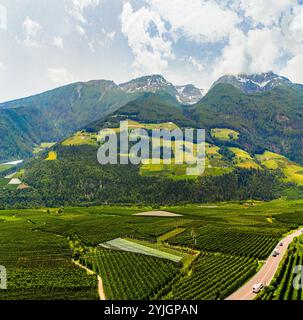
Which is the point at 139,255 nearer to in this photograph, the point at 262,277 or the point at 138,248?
the point at 138,248

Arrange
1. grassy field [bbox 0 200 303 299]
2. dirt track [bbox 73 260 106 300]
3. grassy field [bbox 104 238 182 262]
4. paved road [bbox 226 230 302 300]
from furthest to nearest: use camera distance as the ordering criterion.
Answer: grassy field [bbox 104 238 182 262], grassy field [bbox 0 200 303 299], dirt track [bbox 73 260 106 300], paved road [bbox 226 230 302 300]

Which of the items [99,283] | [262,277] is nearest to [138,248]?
[99,283]

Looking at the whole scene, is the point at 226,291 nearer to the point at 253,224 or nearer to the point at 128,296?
the point at 128,296

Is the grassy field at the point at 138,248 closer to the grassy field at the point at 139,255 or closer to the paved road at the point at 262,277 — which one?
the grassy field at the point at 139,255

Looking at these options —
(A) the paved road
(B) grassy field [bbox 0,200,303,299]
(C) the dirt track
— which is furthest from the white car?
(C) the dirt track

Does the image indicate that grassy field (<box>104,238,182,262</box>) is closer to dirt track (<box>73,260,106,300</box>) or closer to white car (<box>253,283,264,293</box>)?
dirt track (<box>73,260,106,300</box>)

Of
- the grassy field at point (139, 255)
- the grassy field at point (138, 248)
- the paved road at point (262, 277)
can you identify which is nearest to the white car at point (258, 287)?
the paved road at point (262, 277)
